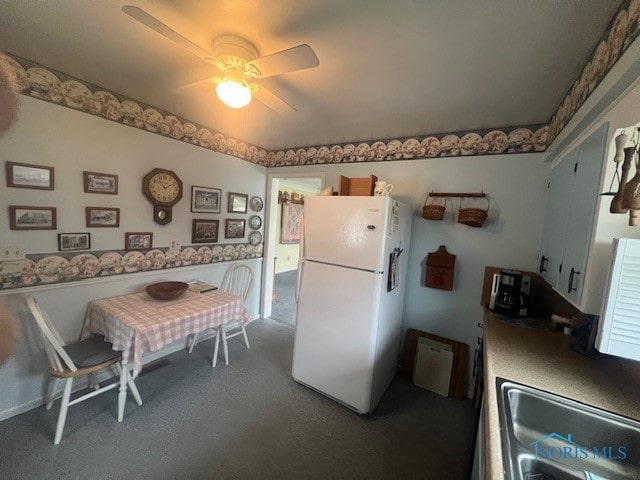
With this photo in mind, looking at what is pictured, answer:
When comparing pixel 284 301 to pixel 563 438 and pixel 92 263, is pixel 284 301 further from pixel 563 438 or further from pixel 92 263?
pixel 563 438

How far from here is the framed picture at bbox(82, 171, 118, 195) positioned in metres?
1.95

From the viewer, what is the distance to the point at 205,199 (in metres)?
2.76

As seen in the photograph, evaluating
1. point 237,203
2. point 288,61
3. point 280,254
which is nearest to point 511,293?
point 288,61

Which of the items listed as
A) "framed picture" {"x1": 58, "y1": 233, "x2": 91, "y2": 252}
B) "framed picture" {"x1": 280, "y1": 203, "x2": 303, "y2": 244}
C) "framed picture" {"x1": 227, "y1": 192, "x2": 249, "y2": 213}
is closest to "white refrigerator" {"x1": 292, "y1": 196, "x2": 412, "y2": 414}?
"framed picture" {"x1": 227, "y1": 192, "x2": 249, "y2": 213}

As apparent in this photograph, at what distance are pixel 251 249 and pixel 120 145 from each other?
1685 millimetres

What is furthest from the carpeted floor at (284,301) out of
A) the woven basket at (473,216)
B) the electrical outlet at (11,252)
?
the electrical outlet at (11,252)

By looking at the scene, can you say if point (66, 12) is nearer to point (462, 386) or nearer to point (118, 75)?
point (118, 75)

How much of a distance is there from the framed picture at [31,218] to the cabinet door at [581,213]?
299 centimetres

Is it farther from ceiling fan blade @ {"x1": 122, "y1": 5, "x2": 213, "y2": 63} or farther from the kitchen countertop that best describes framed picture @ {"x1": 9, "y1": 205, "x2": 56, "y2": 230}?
the kitchen countertop

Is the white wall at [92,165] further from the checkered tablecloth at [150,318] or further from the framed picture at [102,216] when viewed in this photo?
the checkered tablecloth at [150,318]

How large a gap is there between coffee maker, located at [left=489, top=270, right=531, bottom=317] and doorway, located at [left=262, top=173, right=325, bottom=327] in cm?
194

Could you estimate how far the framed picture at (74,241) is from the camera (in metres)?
1.88

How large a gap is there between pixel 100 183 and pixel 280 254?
158 inches

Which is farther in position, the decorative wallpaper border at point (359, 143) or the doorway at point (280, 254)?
the doorway at point (280, 254)
